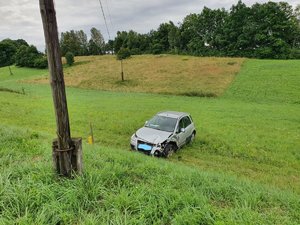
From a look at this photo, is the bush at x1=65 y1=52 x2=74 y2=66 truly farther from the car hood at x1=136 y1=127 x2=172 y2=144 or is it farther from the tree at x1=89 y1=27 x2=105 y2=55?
the car hood at x1=136 y1=127 x2=172 y2=144

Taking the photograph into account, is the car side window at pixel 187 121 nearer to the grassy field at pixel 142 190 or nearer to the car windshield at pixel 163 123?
the car windshield at pixel 163 123

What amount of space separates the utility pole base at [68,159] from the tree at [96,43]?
3220 inches

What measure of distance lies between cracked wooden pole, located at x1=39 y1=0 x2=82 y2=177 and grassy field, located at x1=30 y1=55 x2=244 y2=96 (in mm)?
26698

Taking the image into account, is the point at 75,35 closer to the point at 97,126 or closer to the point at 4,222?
the point at 97,126

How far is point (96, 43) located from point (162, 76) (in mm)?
50731

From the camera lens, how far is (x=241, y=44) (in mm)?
59438

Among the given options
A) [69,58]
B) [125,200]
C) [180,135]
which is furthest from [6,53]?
[125,200]

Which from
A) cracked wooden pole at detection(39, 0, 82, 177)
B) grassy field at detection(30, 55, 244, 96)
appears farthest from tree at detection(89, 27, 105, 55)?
cracked wooden pole at detection(39, 0, 82, 177)

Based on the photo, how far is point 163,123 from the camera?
408 inches

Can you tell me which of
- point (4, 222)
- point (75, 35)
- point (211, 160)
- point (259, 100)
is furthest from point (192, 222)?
point (75, 35)

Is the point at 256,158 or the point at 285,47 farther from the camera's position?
the point at 285,47

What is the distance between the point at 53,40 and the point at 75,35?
83603 mm

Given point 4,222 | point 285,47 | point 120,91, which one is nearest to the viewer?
point 4,222

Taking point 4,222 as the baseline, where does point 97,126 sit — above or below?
below
